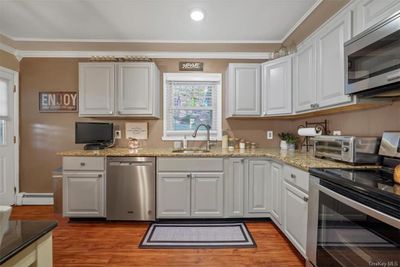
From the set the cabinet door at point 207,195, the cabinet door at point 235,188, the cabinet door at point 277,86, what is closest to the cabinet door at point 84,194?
the cabinet door at point 207,195

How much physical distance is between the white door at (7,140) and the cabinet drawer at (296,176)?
3.79 meters

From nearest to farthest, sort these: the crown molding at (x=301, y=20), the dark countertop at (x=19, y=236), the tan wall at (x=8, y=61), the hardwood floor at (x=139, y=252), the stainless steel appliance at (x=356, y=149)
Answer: the dark countertop at (x=19, y=236)
the stainless steel appliance at (x=356, y=149)
the hardwood floor at (x=139, y=252)
the crown molding at (x=301, y=20)
the tan wall at (x=8, y=61)

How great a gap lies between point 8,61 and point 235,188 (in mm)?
3653

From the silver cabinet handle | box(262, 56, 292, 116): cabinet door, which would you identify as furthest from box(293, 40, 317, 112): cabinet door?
the silver cabinet handle

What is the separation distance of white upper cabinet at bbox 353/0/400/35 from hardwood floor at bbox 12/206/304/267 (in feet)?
6.49

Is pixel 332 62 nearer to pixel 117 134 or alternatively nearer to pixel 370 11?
pixel 370 11

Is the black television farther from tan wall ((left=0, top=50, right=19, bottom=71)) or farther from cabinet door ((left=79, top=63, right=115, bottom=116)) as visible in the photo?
tan wall ((left=0, top=50, right=19, bottom=71))

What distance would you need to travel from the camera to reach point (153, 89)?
3.25 metres

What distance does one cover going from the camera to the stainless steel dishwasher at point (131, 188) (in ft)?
9.29

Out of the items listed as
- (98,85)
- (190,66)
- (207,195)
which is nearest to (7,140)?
(98,85)

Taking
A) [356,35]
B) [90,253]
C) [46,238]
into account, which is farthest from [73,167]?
[356,35]

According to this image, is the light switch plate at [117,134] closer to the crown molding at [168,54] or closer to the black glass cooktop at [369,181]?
the crown molding at [168,54]

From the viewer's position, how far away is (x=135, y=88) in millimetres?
3211

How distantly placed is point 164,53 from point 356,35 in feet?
8.18
